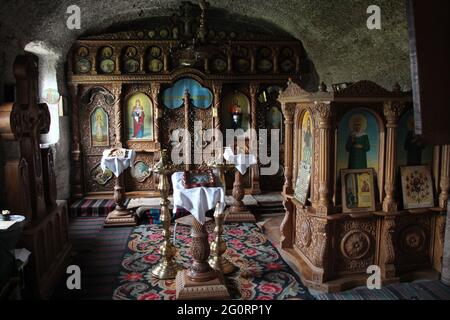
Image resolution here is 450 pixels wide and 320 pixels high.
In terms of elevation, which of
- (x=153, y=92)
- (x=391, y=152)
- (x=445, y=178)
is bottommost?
(x=445, y=178)

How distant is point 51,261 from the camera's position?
14.7ft

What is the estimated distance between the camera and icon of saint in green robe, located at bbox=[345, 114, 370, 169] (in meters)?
4.17

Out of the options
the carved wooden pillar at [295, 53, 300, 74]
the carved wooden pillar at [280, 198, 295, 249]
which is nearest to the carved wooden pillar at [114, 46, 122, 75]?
the carved wooden pillar at [295, 53, 300, 74]

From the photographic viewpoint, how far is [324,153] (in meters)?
4.07

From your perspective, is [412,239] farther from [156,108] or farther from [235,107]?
[156,108]

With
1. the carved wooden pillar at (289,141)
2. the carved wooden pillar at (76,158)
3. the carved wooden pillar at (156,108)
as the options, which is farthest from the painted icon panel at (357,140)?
the carved wooden pillar at (76,158)

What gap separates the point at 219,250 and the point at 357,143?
77.5 inches

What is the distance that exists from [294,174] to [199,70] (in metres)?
3.88

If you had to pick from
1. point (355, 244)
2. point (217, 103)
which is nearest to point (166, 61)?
point (217, 103)

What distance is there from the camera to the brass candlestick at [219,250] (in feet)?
14.3

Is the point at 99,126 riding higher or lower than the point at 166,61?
lower

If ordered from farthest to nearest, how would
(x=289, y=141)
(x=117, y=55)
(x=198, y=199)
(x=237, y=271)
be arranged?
(x=117, y=55)
(x=289, y=141)
(x=237, y=271)
(x=198, y=199)

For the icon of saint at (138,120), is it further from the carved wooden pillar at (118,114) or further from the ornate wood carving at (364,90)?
the ornate wood carving at (364,90)

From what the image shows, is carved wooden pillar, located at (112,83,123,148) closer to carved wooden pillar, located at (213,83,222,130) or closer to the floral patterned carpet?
carved wooden pillar, located at (213,83,222,130)
